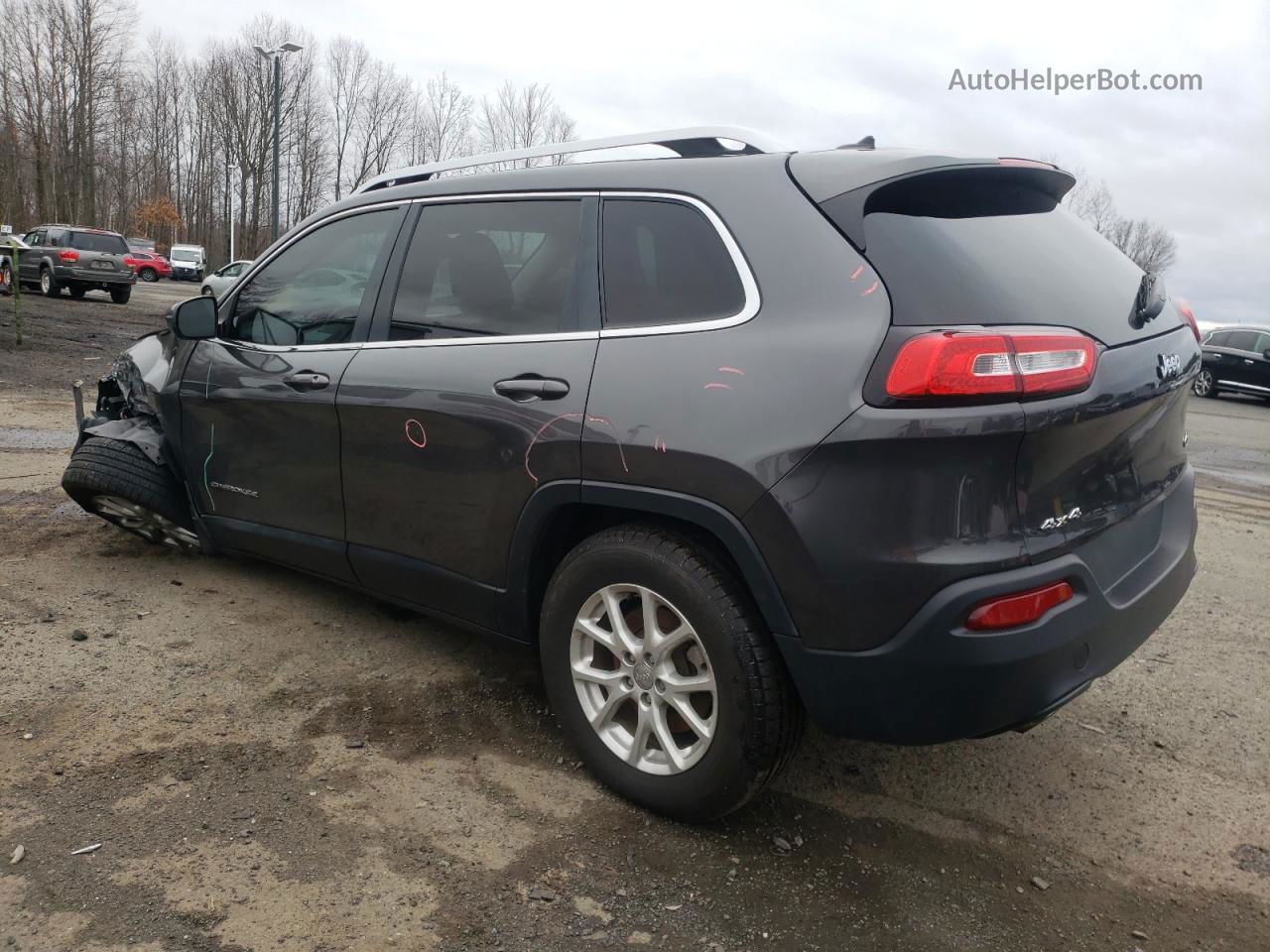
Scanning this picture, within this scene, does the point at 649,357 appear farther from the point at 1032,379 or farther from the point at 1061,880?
the point at 1061,880

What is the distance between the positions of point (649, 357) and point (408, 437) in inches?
38.7

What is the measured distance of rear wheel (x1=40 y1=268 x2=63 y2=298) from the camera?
2359 cm

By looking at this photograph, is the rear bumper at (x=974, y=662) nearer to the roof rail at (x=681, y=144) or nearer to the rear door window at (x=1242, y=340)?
the roof rail at (x=681, y=144)

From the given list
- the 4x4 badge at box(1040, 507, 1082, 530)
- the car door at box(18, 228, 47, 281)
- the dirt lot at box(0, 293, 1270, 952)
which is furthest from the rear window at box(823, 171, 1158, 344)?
the car door at box(18, 228, 47, 281)

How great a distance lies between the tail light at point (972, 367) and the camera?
7.28 feet

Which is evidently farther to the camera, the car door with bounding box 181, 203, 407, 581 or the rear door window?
the rear door window

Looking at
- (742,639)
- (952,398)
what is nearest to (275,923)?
(742,639)

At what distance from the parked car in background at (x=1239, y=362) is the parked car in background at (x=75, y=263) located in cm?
2434

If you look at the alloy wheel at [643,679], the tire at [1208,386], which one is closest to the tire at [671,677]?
the alloy wheel at [643,679]

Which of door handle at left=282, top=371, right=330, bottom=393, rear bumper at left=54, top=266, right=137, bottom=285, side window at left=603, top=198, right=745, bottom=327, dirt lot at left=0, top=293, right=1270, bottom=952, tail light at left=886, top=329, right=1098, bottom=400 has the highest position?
side window at left=603, top=198, right=745, bottom=327

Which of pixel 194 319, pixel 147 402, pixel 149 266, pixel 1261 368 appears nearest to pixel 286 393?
pixel 194 319

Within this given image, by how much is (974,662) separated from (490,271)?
6.22 ft

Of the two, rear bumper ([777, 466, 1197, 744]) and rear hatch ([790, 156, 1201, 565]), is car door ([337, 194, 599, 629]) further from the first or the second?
rear bumper ([777, 466, 1197, 744])

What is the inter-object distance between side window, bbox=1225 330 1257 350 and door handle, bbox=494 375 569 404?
76.8 ft
